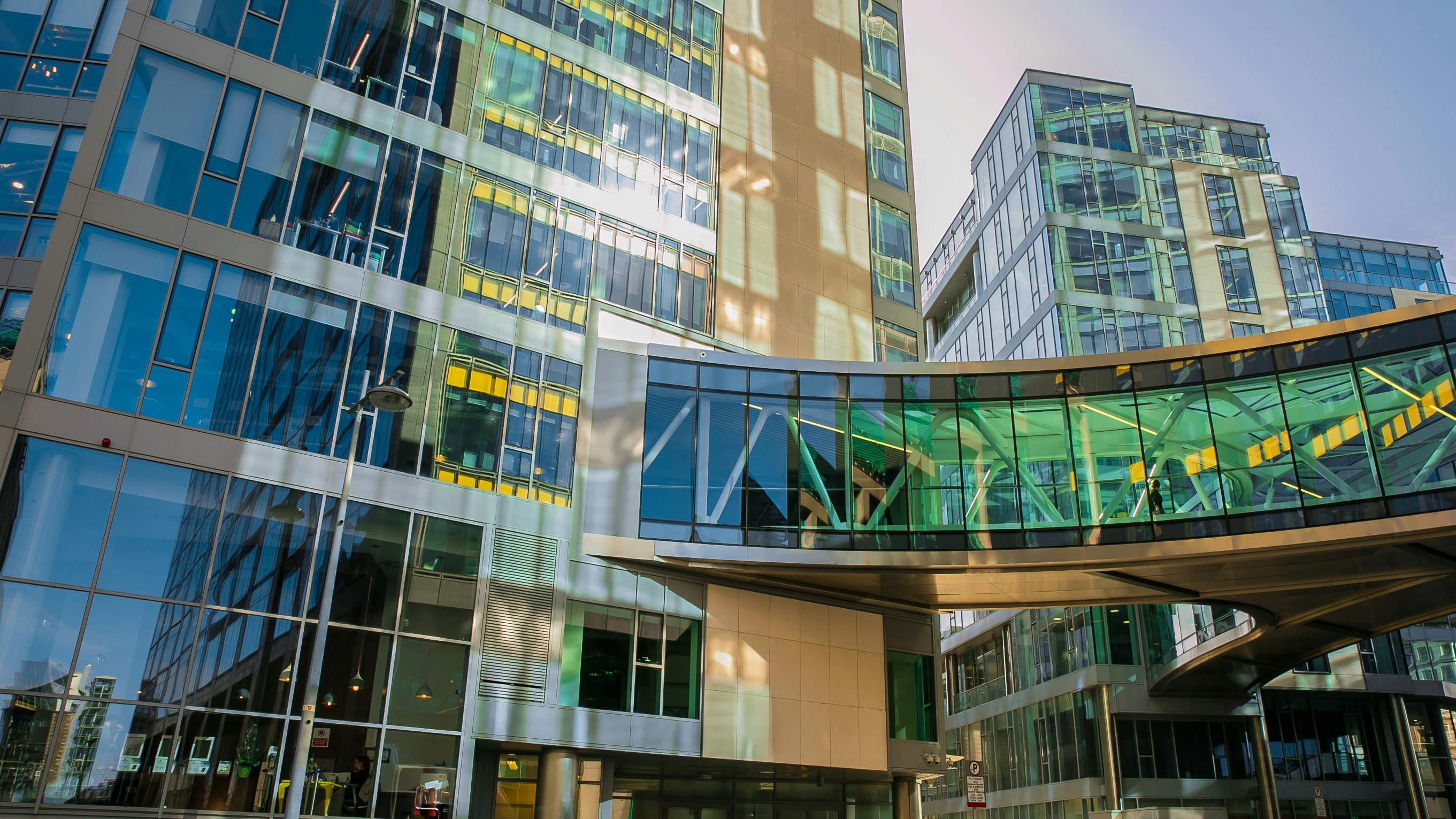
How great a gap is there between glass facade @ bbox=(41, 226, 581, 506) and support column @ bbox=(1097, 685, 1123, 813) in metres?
32.1

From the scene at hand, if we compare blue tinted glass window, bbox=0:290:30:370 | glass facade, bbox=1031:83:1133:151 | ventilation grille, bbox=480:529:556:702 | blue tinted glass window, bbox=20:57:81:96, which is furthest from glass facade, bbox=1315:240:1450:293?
blue tinted glass window, bbox=0:290:30:370

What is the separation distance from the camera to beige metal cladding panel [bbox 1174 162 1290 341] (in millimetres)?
55219

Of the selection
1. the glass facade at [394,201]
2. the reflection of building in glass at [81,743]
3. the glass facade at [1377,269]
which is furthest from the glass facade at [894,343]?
the glass facade at [1377,269]

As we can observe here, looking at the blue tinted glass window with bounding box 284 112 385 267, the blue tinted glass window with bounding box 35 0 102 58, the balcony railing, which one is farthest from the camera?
the balcony railing

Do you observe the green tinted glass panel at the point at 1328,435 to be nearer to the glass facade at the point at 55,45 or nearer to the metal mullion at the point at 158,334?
the metal mullion at the point at 158,334

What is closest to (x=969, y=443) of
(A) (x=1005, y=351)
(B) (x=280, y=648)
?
(B) (x=280, y=648)

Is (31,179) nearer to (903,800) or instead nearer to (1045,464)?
(1045,464)

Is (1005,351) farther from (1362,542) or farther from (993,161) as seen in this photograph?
(1362,542)

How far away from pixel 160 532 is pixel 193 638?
2064 millimetres

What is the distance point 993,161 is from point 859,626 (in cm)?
4727

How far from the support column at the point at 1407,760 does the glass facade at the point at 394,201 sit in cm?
4042

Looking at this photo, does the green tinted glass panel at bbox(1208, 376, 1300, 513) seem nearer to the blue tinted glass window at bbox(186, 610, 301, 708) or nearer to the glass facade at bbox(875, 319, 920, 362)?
the glass facade at bbox(875, 319, 920, 362)

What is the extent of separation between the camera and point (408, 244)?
24312 millimetres

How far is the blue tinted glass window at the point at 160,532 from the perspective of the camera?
18.8 m
